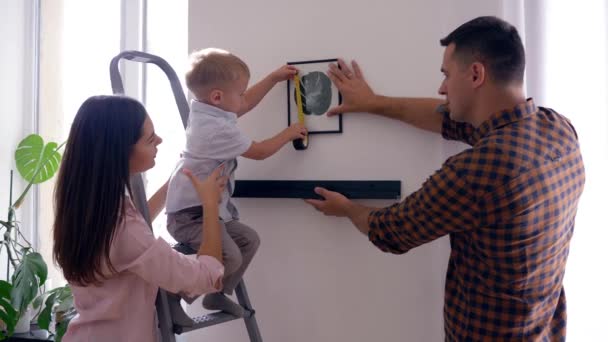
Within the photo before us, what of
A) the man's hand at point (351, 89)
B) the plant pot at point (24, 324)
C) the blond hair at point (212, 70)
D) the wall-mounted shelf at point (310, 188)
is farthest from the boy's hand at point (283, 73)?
the plant pot at point (24, 324)

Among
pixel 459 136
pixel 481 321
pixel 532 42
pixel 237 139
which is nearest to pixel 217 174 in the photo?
pixel 237 139

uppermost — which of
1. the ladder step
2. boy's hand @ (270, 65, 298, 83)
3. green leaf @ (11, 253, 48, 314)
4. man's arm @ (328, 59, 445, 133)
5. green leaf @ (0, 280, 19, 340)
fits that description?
boy's hand @ (270, 65, 298, 83)

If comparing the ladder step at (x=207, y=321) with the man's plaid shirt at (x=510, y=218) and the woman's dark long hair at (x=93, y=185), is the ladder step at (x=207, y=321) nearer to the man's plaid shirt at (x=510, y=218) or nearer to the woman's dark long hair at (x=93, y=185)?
the woman's dark long hair at (x=93, y=185)

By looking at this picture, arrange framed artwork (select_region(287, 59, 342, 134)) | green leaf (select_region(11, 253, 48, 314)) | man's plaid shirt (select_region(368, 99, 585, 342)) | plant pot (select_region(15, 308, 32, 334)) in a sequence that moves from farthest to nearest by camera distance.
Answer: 1. plant pot (select_region(15, 308, 32, 334))
2. green leaf (select_region(11, 253, 48, 314))
3. framed artwork (select_region(287, 59, 342, 134))
4. man's plaid shirt (select_region(368, 99, 585, 342))

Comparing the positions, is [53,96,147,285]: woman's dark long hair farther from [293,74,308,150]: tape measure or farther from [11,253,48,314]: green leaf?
[11,253,48,314]: green leaf

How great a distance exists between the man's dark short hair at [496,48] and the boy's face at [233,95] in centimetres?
72

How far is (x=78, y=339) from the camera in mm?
1720

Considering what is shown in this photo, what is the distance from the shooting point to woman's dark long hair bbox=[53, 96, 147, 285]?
1647 millimetres

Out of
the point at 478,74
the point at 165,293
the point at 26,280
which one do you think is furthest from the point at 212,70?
the point at 26,280

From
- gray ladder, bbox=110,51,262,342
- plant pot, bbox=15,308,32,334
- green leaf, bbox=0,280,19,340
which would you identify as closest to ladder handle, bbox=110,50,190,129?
gray ladder, bbox=110,51,262,342

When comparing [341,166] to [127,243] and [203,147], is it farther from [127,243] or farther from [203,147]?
[127,243]

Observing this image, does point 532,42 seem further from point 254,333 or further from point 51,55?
point 51,55

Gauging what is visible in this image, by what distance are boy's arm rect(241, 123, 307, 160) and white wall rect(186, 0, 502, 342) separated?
0.33 ft

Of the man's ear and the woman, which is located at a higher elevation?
the man's ear
